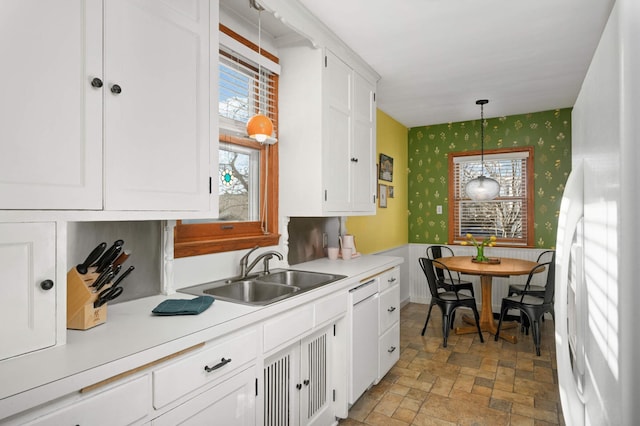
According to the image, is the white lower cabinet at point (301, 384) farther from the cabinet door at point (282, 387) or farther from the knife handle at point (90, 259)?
the knife handle at point (90, 259)

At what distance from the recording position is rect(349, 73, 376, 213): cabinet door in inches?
118

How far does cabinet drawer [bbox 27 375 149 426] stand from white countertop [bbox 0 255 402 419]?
5 cm

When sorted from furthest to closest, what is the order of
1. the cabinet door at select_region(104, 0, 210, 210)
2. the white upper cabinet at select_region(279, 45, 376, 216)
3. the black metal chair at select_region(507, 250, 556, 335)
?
the black metal chair at select_region(507, 250, 556, 335) → the white upper cabinet at select_region(279, 45, 376, 216) → the cabinet door at select_region(104, 0, 210, 210)

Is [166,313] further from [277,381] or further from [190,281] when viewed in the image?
[277,381]

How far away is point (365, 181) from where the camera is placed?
3.20 metres

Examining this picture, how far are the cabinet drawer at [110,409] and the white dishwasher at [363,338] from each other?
4.82 ft

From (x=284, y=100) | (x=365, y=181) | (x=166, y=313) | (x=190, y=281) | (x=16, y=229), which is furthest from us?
(x=365, y=181)

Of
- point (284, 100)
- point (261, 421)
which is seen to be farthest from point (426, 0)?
point (261, 421)

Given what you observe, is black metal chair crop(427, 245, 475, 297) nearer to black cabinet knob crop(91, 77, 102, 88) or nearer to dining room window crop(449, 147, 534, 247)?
dining room window crop(449, 147, 534, 247)

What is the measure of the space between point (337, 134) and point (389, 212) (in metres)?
2.34

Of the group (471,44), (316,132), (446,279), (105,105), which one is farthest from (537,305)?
(105,105)

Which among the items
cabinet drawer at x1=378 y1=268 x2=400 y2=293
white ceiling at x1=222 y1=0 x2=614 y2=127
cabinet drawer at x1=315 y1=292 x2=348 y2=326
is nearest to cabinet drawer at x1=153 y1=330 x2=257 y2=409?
cabinet drawer at x1=315 y1=292 x2=348 y2=326

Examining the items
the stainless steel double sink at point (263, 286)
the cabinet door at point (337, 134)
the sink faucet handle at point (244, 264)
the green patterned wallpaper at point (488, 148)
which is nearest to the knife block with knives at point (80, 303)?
the stainless steel double sink at point (263, 286)

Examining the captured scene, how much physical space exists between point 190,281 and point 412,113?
12.0ft
